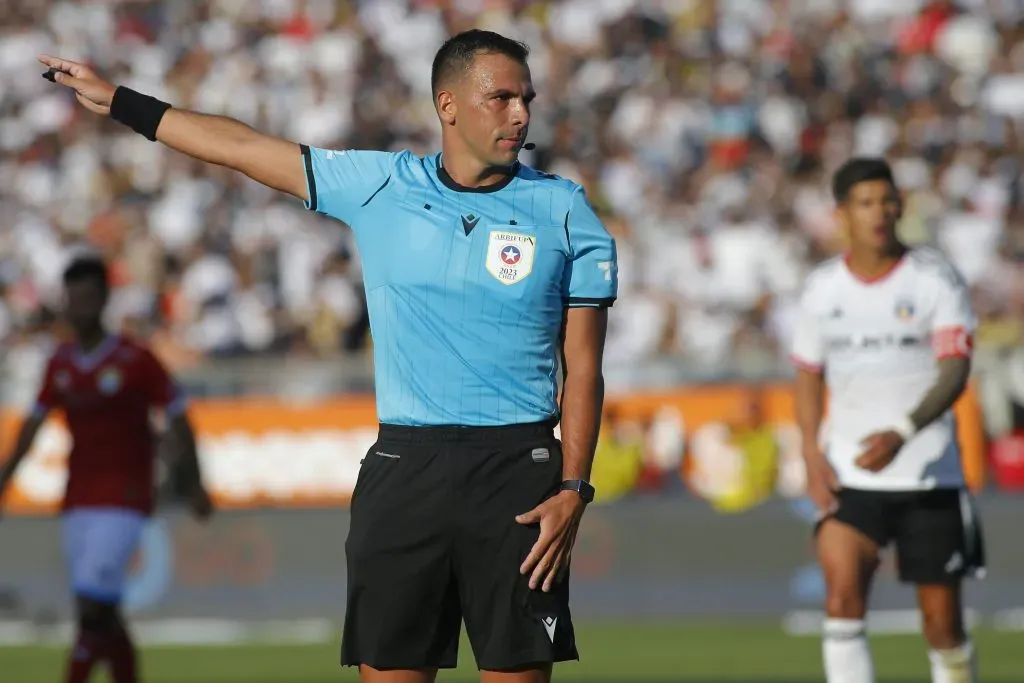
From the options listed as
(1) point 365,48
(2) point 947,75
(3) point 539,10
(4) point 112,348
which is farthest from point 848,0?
(4) point 112,348

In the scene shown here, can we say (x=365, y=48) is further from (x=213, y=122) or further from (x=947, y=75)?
(x=213, y=122)

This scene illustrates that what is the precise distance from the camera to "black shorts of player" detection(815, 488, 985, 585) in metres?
8.86

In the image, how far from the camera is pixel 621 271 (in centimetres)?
1797

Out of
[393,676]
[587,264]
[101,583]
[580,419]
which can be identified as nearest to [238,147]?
[587,264]

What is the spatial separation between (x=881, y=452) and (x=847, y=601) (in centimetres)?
84

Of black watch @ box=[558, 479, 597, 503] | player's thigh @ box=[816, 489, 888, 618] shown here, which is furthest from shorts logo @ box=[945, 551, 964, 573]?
black watch @ box=[558, 479, 597, 503]

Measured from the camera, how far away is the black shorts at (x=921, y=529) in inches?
349

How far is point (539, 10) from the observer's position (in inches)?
930

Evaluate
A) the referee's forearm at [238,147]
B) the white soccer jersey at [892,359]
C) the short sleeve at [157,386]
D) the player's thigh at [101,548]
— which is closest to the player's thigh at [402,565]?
the referee's forearm at [238,147]

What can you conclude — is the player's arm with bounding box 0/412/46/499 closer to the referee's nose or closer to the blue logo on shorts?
the referee's nose

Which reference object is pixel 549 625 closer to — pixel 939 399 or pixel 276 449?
pixel 939 399

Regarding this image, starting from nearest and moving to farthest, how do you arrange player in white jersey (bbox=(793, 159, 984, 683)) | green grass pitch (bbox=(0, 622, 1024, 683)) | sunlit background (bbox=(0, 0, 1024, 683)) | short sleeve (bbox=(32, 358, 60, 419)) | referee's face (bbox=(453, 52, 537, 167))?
referee's face (bbox=(453, 52, 537, 167)) → player in white jersey (bbox=(793, 159, 984, 683)) → short sleeve (bbox=(32, 358, 60, 419)) → green grass pitch (bbox=(0, 622, 1024, 683)) → sunlit background (bbox=(0, 0, 1024, 683))

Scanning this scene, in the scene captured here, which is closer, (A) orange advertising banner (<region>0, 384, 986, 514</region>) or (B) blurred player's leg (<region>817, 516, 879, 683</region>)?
(B) blurred player's leg (<region>817, 516, 879, 683</region>)

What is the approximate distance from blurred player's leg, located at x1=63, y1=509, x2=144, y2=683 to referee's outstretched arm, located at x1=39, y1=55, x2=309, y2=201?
5170 mm
